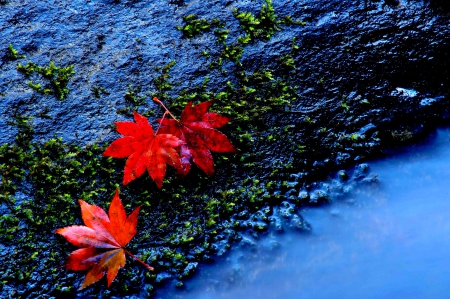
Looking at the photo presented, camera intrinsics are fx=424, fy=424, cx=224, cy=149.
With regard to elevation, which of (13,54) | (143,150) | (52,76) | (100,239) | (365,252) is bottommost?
(365,252)

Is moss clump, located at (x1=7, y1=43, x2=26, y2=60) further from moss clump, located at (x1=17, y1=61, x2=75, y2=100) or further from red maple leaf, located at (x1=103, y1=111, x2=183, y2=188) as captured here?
red maple leaf, located at (x1=103, y1=111, x2=183, y2=188)

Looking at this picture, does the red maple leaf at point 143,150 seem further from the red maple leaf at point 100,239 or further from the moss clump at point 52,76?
the moss clump at point 52,76

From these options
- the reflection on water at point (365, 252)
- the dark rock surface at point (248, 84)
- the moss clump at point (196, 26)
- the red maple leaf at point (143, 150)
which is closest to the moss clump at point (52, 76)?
the dark rock surface at point (248, 84)

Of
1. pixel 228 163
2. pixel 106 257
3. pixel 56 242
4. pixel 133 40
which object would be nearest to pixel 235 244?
pixel 228 163

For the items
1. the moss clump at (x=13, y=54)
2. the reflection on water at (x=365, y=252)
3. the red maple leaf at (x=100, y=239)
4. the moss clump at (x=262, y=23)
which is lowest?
the reflection on water at (x=365, y=252)

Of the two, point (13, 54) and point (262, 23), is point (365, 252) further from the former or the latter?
point (13, 54)

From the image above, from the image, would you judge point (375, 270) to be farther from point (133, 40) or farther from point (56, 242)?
point (133, 40)

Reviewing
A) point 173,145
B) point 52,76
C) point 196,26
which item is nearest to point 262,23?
point 196,26
